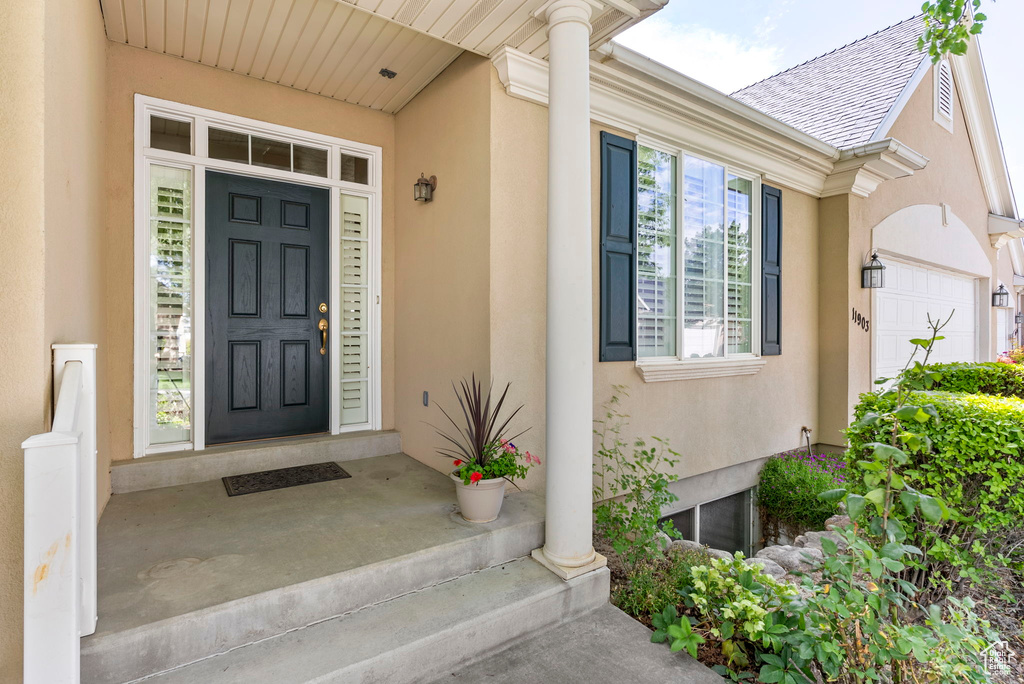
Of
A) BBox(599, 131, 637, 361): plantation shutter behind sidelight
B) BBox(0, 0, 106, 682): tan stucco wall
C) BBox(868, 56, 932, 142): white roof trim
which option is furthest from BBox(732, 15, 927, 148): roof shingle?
BBox(0, 0, 106, 682): tan stucco wall

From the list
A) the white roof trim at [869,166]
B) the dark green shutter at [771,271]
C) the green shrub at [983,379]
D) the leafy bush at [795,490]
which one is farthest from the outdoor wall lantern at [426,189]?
the white roof trim at [869,166]

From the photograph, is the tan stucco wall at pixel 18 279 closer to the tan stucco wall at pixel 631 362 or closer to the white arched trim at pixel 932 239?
the tan stucco wall at pixel 631 362

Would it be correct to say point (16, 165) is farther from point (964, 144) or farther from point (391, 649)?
point (964, 144)

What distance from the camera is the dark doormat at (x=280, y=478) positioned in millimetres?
2951

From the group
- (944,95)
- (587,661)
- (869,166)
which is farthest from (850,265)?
(587,661)

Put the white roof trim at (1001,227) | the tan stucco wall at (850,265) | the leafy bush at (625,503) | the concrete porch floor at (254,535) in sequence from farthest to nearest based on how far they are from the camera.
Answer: the white roof trim at (1001,227) < the tan stucco wall at (850,265) < the leafy bush at (625,503) < the concrete porch floor at (254,535)

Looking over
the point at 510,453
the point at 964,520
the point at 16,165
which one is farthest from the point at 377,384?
the point at 964,520

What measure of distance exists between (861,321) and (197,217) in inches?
240

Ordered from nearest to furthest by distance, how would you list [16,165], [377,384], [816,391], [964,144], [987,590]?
1. [16,165]
2. [987,590]
3. [377,384]
4. [816,391]
5. [964,144]

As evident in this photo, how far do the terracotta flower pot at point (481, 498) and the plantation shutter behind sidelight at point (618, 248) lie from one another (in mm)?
1363

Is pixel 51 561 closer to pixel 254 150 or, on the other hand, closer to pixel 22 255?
pixel 22 255

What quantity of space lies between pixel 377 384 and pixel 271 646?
7.58 ft

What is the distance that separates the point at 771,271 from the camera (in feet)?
15.5

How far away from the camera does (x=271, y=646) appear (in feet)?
5.83
